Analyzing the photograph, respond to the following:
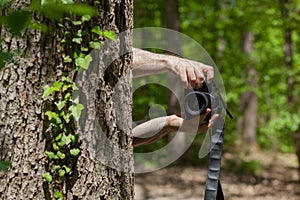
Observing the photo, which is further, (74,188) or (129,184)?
(129,184)

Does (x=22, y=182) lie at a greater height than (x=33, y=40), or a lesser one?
lesser

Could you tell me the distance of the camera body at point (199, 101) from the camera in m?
2.43

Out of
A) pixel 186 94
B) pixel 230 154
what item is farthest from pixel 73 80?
pixel 230 154

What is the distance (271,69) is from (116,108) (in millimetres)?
8471

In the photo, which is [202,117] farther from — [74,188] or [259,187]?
[259,187]

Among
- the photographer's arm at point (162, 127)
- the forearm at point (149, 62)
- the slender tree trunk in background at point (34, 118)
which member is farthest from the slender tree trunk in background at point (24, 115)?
the photographer's arm at point (162, 127)

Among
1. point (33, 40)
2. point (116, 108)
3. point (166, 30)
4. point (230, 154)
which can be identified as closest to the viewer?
point (33, 40)

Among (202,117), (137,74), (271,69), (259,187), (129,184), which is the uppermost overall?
(271,69)

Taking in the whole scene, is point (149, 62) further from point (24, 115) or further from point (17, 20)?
point (17, 20)

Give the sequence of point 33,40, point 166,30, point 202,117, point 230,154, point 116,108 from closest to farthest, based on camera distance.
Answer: point 33,40
point 116,108
point 202,117
point 166,30
point 230,154

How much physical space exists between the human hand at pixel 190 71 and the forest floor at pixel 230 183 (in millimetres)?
6549

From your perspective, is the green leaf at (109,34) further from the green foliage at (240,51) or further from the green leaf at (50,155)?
the green foliage at (240,51)

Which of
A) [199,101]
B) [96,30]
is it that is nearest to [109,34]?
[96,30]

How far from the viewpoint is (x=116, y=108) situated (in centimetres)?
218
